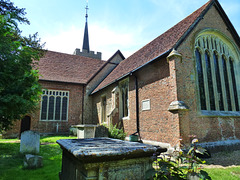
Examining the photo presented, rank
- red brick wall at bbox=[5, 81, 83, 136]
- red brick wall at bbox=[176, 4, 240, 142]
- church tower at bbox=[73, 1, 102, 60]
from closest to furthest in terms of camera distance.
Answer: red brick wall at bbox=[176, 4, 240, 142] → red brick wall at bbox=[5, 81, 83, 136] → church tower at bbox=[73, 1, 102, 60]

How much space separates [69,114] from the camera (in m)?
17.3

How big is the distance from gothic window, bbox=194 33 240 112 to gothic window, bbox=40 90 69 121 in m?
13.4

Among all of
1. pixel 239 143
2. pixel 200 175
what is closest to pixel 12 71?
pixel 200 175

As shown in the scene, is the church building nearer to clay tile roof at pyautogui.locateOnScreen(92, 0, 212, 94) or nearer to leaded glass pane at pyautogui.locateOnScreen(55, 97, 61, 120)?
clay tile roof at pyautogui.locateOnScreen(92, 0, 212, 94)

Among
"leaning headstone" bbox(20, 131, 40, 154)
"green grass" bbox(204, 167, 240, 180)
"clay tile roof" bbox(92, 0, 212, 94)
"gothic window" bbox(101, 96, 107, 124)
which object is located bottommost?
"green grass" bbox(204, 167, 240, 180)

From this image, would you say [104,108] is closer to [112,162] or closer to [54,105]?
[54,105]

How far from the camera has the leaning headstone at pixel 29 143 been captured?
684 centimetres

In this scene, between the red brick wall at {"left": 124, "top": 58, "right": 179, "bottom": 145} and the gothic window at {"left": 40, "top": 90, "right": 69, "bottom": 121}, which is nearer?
the red brick wall at {"left": 124, "top": 58, "right": 179, "bottom": 145}

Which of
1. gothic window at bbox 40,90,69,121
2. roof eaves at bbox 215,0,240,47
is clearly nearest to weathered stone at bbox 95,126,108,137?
gothic window at bbox 40,90,69,121

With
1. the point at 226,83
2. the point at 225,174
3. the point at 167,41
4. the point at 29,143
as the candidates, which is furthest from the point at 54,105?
the point at 225,174

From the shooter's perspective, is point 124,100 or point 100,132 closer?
point 100,132

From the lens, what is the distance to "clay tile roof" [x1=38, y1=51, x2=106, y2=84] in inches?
693

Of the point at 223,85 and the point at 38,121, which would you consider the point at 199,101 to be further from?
the point at 38,121

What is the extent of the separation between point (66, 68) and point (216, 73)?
1557 centimetres
